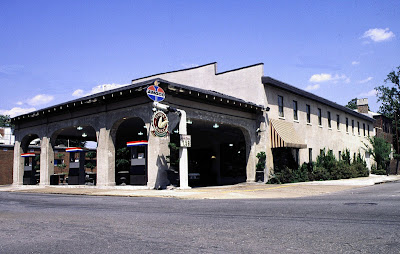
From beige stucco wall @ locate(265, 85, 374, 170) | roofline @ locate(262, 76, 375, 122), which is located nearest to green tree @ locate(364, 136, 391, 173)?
beige stucco wall @ locate(265, 85, 374, 170)

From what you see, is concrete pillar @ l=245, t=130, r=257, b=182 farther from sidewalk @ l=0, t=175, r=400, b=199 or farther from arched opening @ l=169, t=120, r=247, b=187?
sidewalk @ l=0, t=175, r=400, b=199

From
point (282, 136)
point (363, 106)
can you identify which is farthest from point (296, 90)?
point (363, 106)

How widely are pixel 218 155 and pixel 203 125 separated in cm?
614

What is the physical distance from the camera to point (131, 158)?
21.2 m

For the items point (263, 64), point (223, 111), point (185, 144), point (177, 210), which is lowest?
point (177, 210)

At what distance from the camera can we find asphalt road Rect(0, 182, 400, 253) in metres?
5.38

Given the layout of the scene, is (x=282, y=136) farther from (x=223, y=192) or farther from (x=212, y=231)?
(x=212, y=231)

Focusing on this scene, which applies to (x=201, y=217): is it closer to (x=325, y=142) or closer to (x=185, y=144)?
(x=185, y=144)

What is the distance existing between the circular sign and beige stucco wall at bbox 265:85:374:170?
10.1m

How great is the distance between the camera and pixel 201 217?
846cm

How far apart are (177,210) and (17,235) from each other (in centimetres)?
426

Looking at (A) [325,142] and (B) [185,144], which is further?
(A) [325,142]

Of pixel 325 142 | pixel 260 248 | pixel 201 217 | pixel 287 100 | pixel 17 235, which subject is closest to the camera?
pixel 260 248

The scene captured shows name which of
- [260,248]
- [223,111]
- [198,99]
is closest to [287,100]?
[223,111]
